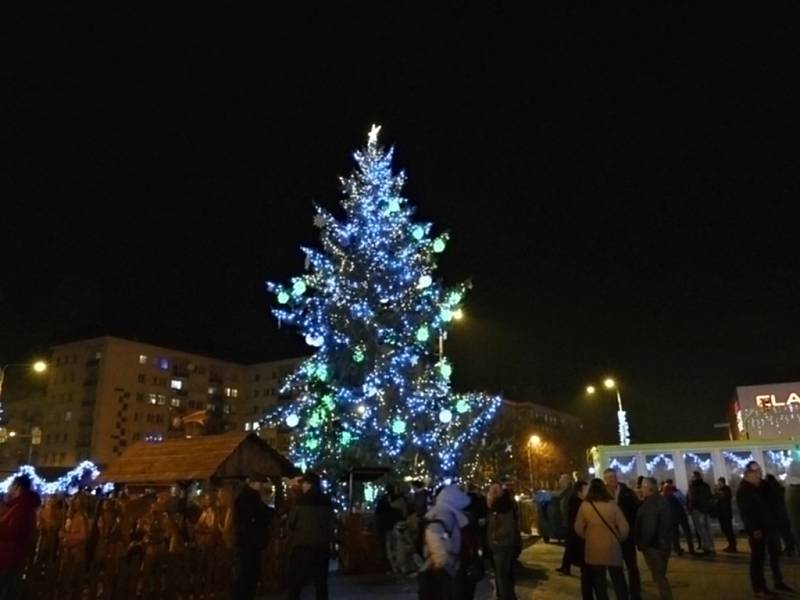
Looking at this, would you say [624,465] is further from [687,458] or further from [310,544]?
[310,544]

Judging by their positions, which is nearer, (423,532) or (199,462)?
(423,532)

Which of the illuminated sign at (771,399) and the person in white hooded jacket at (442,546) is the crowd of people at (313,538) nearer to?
the person in white hooded jacket at (442,546)

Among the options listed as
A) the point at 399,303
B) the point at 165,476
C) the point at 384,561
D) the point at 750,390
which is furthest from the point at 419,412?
the point at 750,390

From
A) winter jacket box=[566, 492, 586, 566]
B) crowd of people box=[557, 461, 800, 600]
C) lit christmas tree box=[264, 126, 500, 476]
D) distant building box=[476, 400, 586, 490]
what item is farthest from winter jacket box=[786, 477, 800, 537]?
distant building box=[476, 400, 586, 490]

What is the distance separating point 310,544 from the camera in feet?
31.8

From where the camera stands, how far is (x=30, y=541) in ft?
28.6

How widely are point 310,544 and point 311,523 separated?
0.26 meters

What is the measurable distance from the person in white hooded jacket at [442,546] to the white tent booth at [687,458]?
1877cm

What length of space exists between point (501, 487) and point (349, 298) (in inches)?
504

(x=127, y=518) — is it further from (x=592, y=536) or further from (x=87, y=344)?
(x=87, y=344)

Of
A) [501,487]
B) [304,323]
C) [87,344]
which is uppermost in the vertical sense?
[87,344]

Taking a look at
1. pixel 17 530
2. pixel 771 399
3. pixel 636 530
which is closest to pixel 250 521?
pixel 17 530

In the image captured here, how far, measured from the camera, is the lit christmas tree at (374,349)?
22188 millimetres

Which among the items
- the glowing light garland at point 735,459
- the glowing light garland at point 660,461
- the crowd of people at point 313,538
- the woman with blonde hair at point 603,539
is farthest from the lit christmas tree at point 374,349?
the woman with blonde hair at point 603,539
